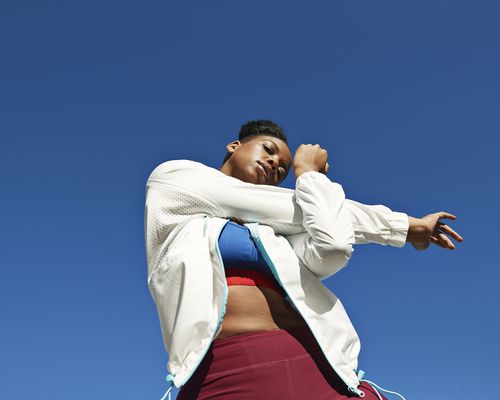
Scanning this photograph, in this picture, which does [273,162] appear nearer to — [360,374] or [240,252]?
[240,252]

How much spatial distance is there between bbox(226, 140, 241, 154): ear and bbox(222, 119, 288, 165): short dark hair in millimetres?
125

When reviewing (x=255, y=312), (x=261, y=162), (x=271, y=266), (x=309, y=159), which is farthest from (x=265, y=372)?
(x=261, y=162)

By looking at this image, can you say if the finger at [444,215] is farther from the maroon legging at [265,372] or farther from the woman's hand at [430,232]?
the maroon legging at [265,372]

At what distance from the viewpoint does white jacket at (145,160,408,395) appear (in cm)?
277

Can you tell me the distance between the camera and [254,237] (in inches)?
119

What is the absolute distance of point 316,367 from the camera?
2.81m

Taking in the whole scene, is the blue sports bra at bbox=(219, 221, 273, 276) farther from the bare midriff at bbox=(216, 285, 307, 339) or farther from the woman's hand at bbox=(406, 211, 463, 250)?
the woman's hand at bbox=(406, 211, 463, 250)

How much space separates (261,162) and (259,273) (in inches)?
38.0

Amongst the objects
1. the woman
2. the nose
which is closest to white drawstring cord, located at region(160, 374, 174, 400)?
the woman

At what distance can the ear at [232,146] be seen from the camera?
4.16 m

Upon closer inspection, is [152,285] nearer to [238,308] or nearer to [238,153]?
[238,308]

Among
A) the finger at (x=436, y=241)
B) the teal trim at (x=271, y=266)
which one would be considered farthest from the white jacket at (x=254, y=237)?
the finger at (x=436, y=241)

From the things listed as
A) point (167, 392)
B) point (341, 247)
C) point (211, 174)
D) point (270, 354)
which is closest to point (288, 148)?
point (211, 174)

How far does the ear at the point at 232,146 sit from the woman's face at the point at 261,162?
108 millimetres
